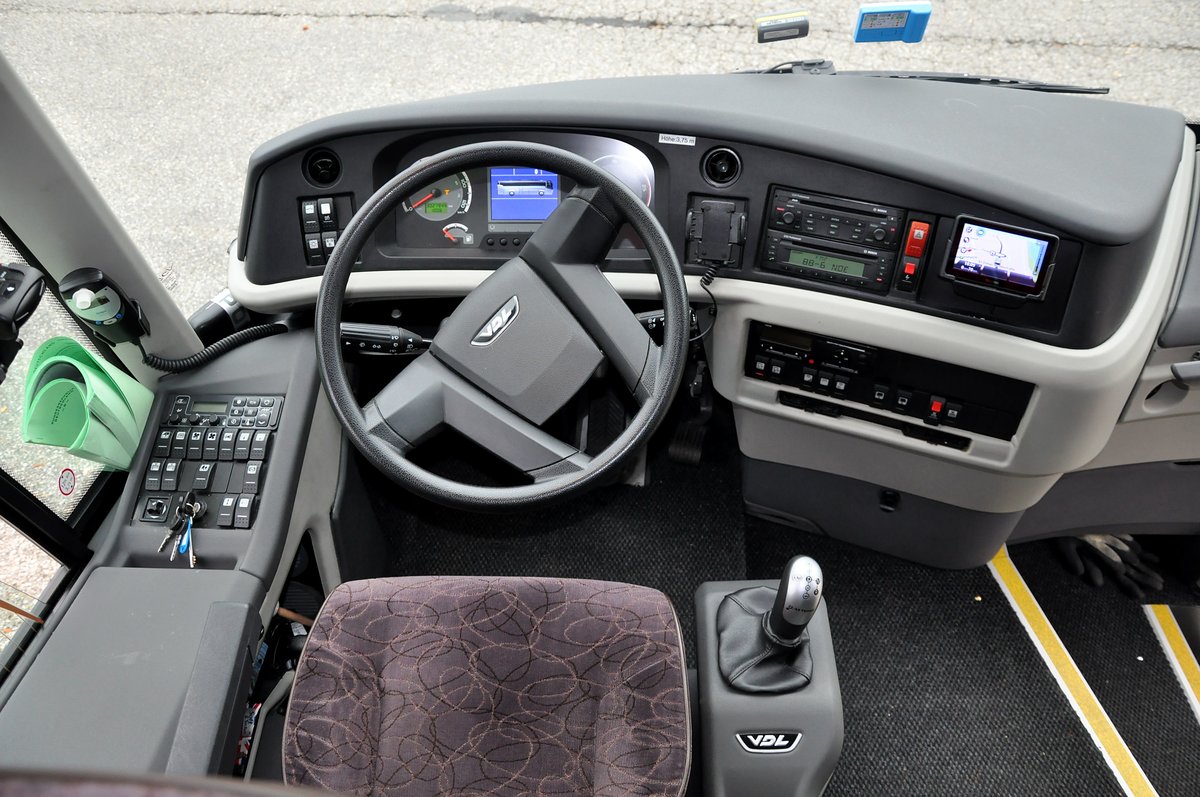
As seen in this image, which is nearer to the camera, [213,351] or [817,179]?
[817,179]

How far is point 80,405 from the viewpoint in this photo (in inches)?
57.2

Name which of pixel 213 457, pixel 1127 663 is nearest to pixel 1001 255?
pixel 1127 663

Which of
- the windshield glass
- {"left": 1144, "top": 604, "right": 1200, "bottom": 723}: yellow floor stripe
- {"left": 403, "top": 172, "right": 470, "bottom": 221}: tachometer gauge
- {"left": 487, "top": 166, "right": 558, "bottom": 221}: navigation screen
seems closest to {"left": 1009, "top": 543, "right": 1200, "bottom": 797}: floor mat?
{"left": 1144, "top": 604, "right": 1200, "bottom": 723}: yellow floor stripe

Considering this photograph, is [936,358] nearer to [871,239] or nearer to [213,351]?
[871,239]

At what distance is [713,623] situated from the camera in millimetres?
1427

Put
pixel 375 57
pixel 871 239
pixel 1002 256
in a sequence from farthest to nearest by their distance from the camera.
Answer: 1. pixel 375 57
2. pixel 871 239
3. pixel 1002 256

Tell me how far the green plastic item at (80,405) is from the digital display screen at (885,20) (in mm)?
1425

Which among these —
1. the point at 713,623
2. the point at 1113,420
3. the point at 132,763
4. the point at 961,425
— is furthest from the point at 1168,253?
the point at 132,763

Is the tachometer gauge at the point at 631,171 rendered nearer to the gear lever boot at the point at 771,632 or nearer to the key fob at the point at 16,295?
the gear lever boot at the point at 771,632

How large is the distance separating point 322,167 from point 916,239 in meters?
1.06

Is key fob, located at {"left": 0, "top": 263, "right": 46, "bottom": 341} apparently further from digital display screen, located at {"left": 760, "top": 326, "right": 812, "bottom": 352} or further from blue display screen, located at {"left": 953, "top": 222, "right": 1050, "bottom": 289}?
blue display screen, located at {"left": 953, "top": 222, "right": 1050, "bottom": 289}

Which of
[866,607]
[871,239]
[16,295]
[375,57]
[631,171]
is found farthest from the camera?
[375,57]

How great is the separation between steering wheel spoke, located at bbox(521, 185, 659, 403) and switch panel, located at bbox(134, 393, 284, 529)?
1.97 feet

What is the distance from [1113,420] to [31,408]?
178 centimetres
